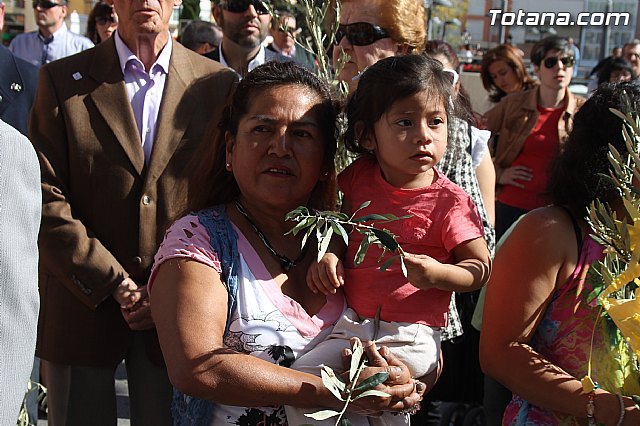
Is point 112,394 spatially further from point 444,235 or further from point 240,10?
point 240,10

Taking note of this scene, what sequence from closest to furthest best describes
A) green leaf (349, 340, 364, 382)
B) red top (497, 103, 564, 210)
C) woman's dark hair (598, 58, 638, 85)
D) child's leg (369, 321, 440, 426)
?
1. green leaf (349, 340, 364, 382)
2. child's leg (369, 321, 440, 426)
3. red top (497, 103, 564, 210)
4. woman's dark hair (598, 58, 638, 85)

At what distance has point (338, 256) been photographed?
7.08 feet

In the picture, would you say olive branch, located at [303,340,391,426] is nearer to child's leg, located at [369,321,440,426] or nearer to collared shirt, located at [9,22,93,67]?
child's leg, located at [369,321,440,426]

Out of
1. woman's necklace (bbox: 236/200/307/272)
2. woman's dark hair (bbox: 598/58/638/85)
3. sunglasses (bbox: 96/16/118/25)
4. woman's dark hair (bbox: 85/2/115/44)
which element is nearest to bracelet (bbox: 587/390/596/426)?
woman's necklace (bbox: 236/200/307/272)

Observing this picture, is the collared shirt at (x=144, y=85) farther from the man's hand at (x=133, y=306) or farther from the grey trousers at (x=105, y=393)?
the grey trousers at (x=105, y=393)

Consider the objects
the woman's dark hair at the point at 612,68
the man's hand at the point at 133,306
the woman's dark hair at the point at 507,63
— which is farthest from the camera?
the woman's dark hair at the point at 612,68

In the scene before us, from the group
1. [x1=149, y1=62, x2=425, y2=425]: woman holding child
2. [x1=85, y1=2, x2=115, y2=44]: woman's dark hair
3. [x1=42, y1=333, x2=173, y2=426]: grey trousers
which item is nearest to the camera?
[x1=149, y1=62, x2=425, y2=425]: woman holding child

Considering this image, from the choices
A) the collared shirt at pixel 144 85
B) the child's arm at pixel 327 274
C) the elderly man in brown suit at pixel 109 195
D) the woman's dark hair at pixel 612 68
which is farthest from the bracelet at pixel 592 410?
the woman's dark hair at pixel 612 68

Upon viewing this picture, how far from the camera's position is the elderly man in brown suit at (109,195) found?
2920 millimetres

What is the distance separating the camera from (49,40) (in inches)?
294

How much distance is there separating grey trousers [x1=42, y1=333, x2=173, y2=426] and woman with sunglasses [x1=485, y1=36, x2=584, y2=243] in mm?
3229

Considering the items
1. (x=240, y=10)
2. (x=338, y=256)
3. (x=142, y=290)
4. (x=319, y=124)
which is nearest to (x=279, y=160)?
(x=319, y=124)

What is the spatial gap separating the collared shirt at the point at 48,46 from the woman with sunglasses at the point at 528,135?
356cm

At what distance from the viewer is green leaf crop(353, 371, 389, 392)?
5.64 feet
